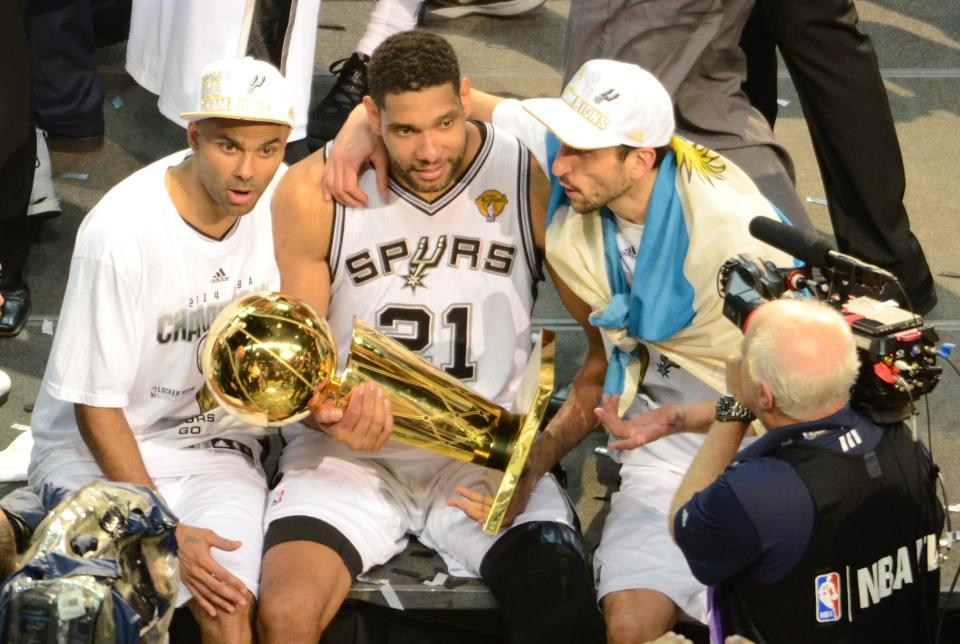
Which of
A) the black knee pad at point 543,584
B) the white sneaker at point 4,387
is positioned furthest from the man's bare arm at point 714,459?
the white sneaker at point 4,387

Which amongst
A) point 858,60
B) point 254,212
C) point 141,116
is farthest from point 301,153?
point 858,60

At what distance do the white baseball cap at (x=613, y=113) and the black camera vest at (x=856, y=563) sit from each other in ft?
3.39

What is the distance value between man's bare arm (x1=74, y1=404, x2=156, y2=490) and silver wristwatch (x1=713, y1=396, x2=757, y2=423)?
1.39 m

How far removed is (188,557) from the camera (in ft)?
11.3

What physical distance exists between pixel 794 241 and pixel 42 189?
3.07 metres

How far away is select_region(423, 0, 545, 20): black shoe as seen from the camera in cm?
638

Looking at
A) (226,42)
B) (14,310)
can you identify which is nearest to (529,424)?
(226,42)

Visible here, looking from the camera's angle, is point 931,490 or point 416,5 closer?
point 931,490

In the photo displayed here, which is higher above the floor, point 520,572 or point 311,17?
point 311,17

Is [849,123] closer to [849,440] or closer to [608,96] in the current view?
[608,96]

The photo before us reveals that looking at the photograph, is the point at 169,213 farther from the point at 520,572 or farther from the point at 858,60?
the point at 858,60

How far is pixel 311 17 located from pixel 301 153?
52 cm

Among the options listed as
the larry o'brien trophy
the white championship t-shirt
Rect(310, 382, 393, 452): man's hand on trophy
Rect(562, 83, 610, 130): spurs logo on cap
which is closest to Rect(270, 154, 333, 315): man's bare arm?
the larry o'brien trophy

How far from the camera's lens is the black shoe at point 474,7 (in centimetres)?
638
